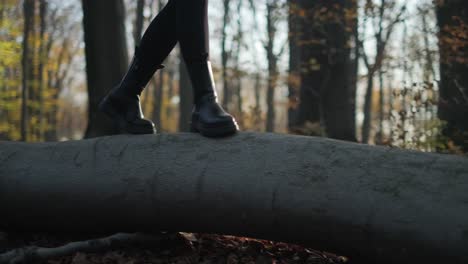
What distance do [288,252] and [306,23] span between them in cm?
488

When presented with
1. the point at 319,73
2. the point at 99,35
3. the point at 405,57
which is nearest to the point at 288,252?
the point at 99,35

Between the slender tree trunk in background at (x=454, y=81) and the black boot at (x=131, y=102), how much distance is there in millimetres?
3562

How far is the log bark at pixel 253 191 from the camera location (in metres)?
1.92

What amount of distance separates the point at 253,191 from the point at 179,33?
1009 mm

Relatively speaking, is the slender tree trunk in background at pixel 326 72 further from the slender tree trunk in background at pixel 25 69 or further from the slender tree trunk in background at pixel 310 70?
the slender tree trunk in background at pixel 25 69

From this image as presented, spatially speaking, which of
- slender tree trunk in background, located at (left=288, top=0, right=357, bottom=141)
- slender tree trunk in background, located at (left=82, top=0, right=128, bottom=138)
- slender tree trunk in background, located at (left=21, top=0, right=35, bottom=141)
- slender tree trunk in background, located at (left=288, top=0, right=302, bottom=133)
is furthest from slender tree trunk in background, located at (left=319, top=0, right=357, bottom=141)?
slender tree trunk in background, located at (left=21, top=0, right=35, bottom=141)

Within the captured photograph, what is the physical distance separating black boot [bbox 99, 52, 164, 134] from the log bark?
15cm

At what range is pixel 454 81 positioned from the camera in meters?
5.02

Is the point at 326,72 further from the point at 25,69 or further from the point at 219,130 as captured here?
the point at 25,69

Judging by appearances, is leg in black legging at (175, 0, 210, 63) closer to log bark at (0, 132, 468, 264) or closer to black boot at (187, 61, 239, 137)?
black boot at (187, 61, 239, 137)

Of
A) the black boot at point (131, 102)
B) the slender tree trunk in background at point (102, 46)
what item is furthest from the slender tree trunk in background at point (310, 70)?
the black boot at point (131, 102)

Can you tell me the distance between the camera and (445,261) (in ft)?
5.96

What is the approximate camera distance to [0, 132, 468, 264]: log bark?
6.30 ft

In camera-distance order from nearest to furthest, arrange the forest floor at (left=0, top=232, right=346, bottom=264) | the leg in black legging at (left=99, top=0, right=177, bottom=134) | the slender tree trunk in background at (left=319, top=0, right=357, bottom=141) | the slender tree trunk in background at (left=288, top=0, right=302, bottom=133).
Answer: the forest floor at (left=0, top=232, right=346, bottom=264) < the leg in black legging at (left=99, top=0, right=177, bottom=134) < the slender tree trunk in background at (left=319, top=0, right=357, bottom=141) < the slender tree trunk in background at (left=288, top=0, right=302, bottom=133)
